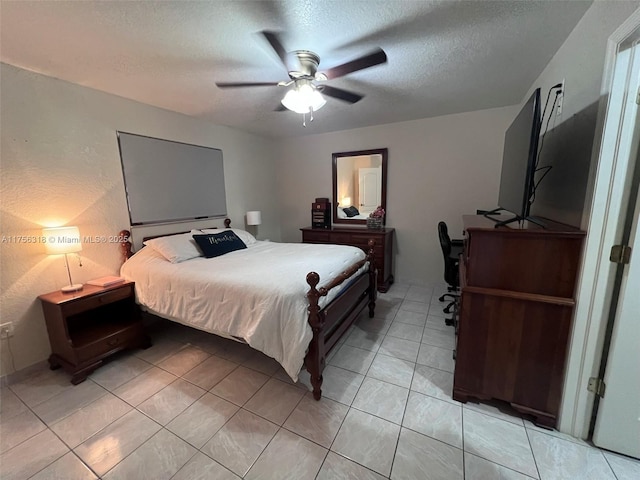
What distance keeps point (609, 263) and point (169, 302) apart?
2961 millimetres

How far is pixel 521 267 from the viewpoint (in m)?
1.49

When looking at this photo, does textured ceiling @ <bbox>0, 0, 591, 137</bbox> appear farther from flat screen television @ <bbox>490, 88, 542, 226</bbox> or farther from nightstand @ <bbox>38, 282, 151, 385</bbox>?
nightstand @ <bbox>38, 282, 151, 385</bbox>

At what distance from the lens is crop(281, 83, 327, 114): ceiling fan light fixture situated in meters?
1.90

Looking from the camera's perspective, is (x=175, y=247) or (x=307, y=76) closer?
(x=307, y=76)

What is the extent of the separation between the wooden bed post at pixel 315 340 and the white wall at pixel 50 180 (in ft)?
7.40

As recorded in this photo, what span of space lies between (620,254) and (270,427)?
7.00 ft

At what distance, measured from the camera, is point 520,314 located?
59.6 inches

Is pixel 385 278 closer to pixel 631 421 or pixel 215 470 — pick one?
pixel 631 421

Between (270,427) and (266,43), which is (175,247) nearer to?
(270,427)

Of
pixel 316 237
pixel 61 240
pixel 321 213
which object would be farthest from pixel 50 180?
pixel 321 213

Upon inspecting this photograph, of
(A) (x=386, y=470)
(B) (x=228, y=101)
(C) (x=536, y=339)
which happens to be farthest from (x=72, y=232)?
(C) (x=536, y=339)

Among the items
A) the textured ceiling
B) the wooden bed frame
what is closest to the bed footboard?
the wooden bed frame

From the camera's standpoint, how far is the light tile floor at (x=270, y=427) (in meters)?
1.34

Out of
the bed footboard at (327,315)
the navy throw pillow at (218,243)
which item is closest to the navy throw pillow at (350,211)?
the bed footboard at (327,315)
